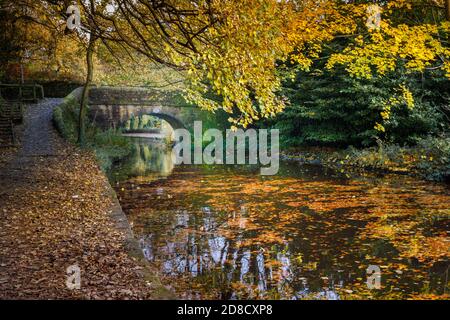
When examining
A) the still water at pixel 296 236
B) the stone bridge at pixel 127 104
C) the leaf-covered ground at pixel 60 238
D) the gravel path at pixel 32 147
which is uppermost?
the stone bridge at pixel 127 104

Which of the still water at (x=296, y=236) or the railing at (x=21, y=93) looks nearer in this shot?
the still water at (x=296, y=236)

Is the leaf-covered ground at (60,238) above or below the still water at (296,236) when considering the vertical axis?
above

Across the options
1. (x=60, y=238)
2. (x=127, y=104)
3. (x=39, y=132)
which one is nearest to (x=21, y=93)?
(x=127, y=104)

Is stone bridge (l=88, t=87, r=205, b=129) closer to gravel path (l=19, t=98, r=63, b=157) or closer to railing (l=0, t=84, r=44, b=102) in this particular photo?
gravel path (l=19, t=98, r=63, b=157)

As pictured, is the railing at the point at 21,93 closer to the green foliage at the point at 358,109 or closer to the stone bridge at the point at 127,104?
the stone bridge at the point at 127,104

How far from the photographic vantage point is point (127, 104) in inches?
1244

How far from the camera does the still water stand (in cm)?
641

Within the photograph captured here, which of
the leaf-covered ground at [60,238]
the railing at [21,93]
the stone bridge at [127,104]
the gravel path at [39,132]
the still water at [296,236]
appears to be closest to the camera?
the leaf-covered ground at [60,238]

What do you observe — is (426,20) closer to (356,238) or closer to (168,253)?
(356,238)

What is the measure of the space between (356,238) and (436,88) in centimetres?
1464

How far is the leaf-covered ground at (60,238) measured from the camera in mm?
4996

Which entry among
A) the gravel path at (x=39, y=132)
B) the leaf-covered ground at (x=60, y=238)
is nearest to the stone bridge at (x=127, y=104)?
the gravel path at (x=39, y=132)

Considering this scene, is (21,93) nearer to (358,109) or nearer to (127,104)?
(127,104)

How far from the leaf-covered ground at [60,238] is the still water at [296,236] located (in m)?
1.01
